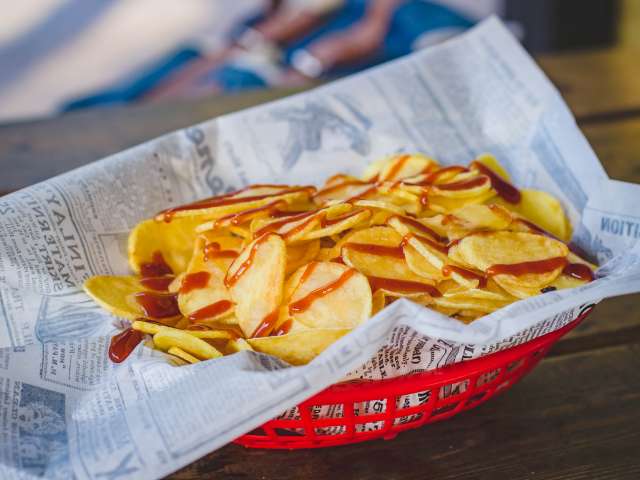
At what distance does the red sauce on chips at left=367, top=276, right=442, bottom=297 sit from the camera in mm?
806

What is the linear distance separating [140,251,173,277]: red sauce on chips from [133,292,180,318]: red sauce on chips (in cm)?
7

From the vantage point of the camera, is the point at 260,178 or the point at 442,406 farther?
the point at 260,178

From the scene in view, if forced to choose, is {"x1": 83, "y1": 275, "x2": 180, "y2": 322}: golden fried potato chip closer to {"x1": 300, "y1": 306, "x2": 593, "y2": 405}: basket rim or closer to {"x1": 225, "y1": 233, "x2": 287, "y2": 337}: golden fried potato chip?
{"x1": 225, "y1": 233, "x2": 287, "y2": 337}: golden fried potato chip

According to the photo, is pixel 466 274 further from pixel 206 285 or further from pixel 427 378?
pixel 206 285

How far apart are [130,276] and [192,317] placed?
0.15m

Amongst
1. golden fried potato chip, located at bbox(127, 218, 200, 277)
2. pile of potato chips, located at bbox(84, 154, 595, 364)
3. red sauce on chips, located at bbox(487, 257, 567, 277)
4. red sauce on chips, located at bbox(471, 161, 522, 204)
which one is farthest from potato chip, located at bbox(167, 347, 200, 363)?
red sauce on chips, located at bbox(471, 161, 522, 204)

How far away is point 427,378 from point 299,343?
124mm

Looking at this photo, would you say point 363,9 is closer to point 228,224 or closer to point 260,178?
point 260,178

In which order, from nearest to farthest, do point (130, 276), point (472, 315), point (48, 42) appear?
point (472, 315) < point (130, 276) < point (48, 42)

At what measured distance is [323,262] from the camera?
827 mm

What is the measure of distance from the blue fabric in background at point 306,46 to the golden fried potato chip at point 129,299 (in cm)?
152

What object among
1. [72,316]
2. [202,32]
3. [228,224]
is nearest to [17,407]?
[72,316]

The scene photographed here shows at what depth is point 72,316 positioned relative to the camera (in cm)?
87

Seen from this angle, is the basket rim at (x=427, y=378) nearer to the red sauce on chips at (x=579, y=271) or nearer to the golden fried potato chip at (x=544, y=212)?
the red sauce on chips at (x=579, y=271)
